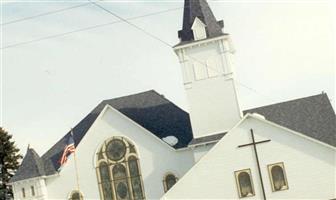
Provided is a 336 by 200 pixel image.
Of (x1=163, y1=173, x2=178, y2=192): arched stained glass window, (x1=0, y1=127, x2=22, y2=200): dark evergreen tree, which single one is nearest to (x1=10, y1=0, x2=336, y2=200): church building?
(x1=163, y1=173, x2=178, y2=192): arched stained glass window

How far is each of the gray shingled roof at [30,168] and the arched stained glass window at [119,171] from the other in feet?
15.4

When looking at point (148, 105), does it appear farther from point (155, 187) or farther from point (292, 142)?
point (292, 142)

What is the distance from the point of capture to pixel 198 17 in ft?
134

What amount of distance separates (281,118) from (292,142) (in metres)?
7.77

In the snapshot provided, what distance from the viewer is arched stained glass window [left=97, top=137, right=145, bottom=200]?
42281 mm

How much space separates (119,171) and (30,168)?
22.6 feet

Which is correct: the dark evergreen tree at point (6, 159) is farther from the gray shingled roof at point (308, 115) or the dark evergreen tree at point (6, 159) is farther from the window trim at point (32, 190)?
the gray shingled roof at point (308, 115)

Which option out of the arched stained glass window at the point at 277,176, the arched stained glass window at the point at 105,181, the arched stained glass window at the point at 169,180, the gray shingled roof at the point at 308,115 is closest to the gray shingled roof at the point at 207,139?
the arched stained glass window at the point at 169,180

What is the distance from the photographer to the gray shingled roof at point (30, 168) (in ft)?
142

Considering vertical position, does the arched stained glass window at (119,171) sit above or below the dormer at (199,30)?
below

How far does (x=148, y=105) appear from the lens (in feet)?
153

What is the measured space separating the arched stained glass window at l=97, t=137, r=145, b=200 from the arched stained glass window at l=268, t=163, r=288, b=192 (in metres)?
10.6

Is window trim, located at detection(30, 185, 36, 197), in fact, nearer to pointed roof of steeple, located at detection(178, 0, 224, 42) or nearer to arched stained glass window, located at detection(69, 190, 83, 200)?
arched stained glass window, located at detection(69, 190, 83, 200)

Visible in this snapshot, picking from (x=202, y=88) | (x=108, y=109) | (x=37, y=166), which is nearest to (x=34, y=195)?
(x=37, y=166)
